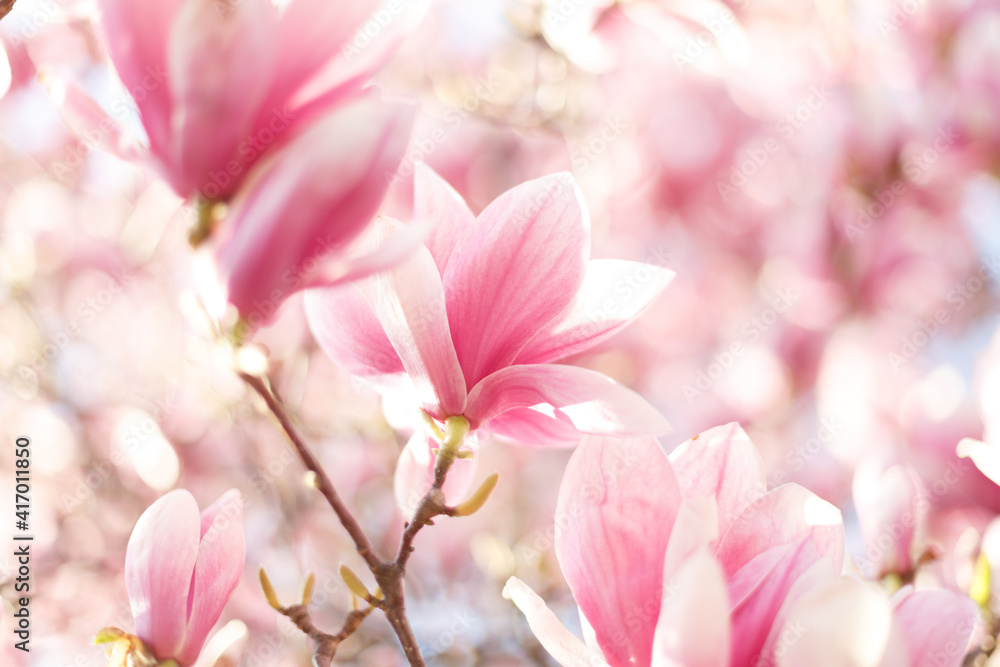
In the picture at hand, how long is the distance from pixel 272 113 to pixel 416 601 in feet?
4.58

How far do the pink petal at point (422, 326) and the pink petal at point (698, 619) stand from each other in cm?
21

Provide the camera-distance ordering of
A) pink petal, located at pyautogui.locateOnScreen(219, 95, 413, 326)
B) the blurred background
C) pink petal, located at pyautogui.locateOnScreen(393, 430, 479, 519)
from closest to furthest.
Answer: pink petal, located at pyautogui.locateOnScreen(219, 95, 413, 326), pink petal, located at pyautogui.locateOnScreen(393, 430, 479, 519), the blurred background

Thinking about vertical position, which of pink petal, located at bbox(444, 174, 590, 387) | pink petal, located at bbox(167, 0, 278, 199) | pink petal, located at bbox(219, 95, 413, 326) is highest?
pink petal, located at bbox(167, 0, 278, 199)

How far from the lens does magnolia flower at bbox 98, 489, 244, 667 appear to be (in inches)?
21.6

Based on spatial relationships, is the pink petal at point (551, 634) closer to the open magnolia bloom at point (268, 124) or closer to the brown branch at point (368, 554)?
the brown branch at point (368, 554)

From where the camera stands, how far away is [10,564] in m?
1.52

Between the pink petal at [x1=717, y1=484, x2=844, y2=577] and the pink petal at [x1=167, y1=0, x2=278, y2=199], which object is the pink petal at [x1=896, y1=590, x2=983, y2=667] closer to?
the pink petal at [x1=717, y1=484, x2=844, y2=577]

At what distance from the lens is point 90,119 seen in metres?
0.47

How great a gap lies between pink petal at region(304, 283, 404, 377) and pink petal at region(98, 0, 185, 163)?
158 millimetres

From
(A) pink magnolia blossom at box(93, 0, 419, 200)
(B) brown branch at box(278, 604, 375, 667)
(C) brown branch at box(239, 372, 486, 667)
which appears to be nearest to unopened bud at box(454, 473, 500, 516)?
(C) brown branch at box(239, 372, 486, 667)

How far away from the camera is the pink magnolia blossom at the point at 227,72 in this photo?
0.42 meters

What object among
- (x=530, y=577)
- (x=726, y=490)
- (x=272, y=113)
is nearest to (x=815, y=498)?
(x=726, y=490)

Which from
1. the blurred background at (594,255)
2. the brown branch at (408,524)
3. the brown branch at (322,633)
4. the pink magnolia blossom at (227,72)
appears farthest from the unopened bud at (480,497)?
the blurred background at (594,255)

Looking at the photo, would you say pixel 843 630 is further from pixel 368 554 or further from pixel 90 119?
pixel 90 119
